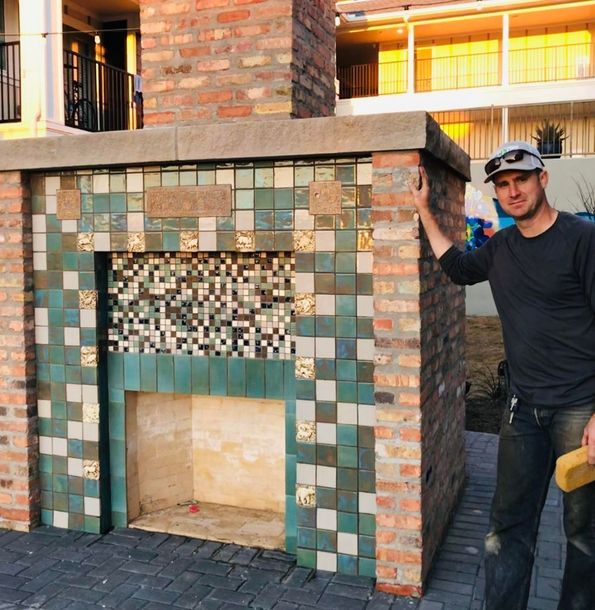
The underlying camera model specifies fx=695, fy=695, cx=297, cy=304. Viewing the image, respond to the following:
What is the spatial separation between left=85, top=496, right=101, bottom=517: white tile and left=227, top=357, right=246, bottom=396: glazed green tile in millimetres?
1245

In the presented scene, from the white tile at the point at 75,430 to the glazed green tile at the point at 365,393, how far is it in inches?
80.1

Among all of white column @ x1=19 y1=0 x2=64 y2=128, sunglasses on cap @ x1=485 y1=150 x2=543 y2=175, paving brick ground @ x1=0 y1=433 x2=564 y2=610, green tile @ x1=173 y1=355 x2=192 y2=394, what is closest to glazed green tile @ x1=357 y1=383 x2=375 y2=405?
paving brick ground @ x1=0 y1=433 x2=564 y2=610

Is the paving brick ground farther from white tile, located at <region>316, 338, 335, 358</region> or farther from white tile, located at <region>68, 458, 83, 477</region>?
white tile, located at <region>316, 338, 335, 358</region>

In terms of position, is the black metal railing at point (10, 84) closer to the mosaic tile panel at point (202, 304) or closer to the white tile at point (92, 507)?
the mosaic tile panel at point (202, 304)

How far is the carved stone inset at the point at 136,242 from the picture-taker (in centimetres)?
468

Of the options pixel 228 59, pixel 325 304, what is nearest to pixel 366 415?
pixel 325 304

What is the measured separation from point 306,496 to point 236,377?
2.96 feet

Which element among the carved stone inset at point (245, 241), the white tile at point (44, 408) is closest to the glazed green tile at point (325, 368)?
the carved stone inset at point (245, 241)

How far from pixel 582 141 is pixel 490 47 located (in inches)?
172

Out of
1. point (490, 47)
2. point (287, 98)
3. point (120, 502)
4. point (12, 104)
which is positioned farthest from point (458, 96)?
point (120, 502)

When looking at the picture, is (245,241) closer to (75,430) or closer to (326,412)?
(326,412)

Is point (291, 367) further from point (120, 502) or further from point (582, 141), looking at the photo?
point (582, 141)

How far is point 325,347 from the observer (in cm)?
430

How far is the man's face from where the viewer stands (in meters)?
3.16
